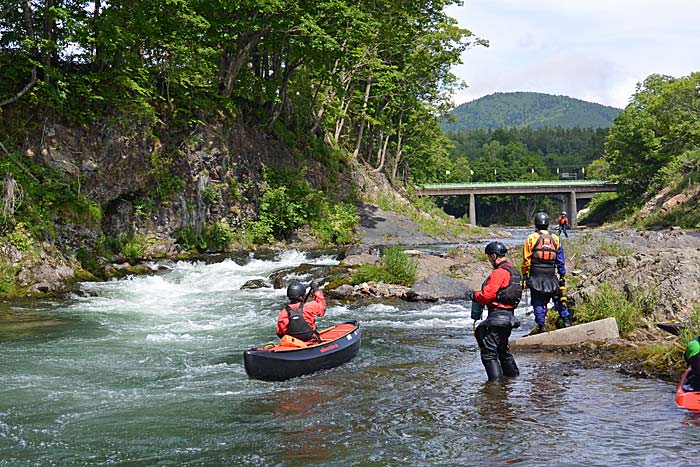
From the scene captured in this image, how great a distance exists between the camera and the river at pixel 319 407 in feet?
21.0

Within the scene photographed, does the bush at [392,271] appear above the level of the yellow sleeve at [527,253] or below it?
below

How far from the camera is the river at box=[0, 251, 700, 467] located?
6.39 meters

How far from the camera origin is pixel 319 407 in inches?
320

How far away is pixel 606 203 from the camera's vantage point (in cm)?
7550

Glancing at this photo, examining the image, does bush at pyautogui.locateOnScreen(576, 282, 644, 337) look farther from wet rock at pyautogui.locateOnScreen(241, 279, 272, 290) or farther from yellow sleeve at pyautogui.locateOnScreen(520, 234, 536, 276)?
wet rock at pyautogui.locateOnScreen(241, 279, 272, 290)

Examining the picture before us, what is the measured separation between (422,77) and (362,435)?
127ft

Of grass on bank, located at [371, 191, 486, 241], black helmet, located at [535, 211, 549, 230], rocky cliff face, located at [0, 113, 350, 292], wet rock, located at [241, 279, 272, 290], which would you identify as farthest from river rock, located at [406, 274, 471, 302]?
grass on bank, located at [371, 191, 486, 241]

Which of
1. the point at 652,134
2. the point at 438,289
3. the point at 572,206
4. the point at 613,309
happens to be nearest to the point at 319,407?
the point at 613,309

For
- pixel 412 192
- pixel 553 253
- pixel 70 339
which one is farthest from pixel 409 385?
pixel 412 192

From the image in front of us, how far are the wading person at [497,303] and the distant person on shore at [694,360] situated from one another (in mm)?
2027

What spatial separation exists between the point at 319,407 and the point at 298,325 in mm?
1933

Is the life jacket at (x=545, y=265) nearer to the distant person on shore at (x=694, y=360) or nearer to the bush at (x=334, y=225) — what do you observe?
the distant person on shore at (x=694, y=360)

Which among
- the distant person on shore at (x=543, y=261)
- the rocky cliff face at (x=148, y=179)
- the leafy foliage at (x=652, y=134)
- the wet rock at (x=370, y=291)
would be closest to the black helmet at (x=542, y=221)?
the distant person on shore at (x=543, y=261)

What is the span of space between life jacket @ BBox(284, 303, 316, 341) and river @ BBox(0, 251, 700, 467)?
2.02 feet
